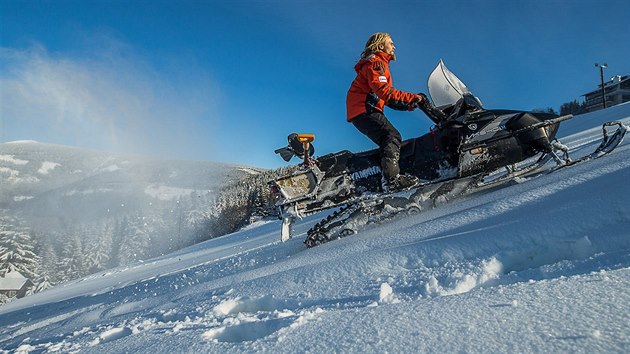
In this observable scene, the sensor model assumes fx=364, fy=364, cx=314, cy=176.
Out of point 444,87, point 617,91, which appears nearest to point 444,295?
point 444,87

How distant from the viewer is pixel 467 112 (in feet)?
15.0

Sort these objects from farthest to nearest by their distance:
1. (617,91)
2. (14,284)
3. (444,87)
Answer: (617,91) < (14,284) < (444,87)

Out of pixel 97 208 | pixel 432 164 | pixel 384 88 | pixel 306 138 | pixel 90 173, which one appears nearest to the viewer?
pixel 384 88

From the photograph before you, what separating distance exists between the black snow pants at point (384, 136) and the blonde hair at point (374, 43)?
0.79 m

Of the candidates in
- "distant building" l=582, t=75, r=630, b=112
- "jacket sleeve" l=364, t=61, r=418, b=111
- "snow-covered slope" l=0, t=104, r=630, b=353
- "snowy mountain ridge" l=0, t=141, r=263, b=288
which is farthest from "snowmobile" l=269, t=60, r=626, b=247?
"snowy mountain ridge" l=0, t=141, r=263, b=288

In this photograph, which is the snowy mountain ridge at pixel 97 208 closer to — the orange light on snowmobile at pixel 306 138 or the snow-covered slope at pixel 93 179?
the snow-covered slope at pixel 93 179

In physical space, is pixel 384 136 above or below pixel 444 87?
below

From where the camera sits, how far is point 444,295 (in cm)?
195

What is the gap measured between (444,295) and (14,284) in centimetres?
5351

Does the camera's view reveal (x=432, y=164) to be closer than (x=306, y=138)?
No

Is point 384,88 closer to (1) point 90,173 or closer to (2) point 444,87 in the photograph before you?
(2) point 444,87

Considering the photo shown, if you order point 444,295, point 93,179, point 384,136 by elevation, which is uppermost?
point 93,179

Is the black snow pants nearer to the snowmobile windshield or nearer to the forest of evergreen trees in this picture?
the snowmobile windshield

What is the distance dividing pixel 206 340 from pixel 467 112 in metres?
4.00
